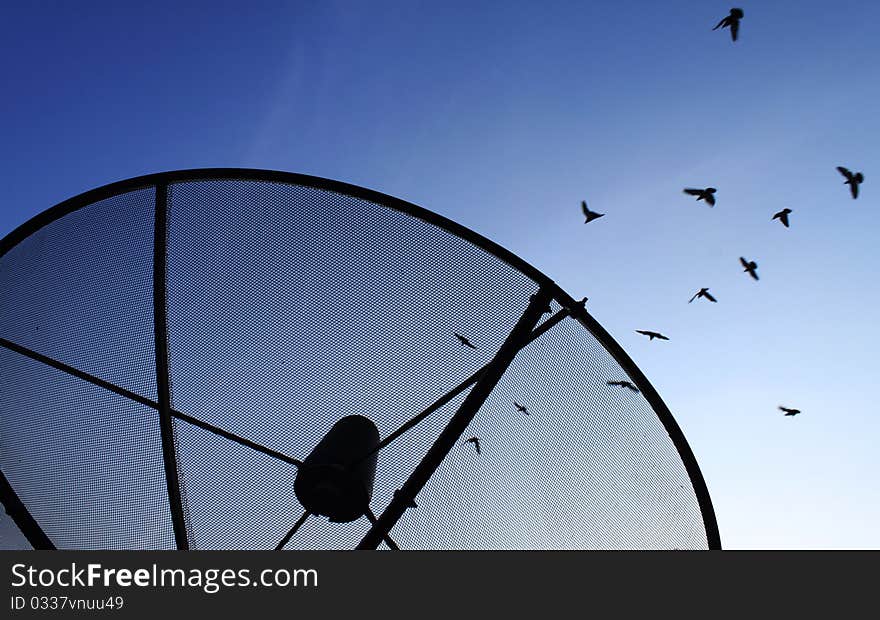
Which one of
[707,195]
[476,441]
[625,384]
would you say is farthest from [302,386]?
[707,195]

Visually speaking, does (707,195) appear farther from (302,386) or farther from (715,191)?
(302,386)

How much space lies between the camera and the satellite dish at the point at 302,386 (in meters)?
4.01

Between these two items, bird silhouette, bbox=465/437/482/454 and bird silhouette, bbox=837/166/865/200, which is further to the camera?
bird silhouette, bbox=837/166/865/200

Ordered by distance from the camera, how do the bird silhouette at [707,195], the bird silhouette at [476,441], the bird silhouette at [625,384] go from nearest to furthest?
the bird silhouette at [625,384], the bird silhouette at [476,441], the bird silhouette at [707,195]

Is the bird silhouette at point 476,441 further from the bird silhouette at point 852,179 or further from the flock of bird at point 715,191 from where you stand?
the bird silhouette at point 852,179

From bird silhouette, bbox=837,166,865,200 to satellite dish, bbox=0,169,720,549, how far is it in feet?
17.1

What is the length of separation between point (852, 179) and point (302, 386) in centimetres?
719

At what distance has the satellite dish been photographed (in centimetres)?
401

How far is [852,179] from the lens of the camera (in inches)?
277

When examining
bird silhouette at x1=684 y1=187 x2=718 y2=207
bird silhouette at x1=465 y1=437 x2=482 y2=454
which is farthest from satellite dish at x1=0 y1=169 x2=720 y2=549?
bird silhouette at x1=684 y1=187 x2=718 y2=207

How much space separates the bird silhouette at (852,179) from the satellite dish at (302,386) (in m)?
5.21

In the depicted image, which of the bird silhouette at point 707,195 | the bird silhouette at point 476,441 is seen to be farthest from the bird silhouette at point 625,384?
the bird silhouette at point 707,195

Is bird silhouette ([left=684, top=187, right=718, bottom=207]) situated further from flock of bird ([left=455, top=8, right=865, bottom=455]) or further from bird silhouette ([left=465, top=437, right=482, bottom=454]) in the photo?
bird silhouette ([left=465, top=437, right=482, bottom=454])

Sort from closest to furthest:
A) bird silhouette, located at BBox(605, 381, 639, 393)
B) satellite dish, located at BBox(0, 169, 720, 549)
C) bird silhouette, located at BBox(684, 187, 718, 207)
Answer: bird silhouette, located at BBox(605, 381, 639, 393)
satellite dish, located at BBox(0, 169, 720, 549)
bird silhouette, located at BBox(684, 187, 718, 207)
